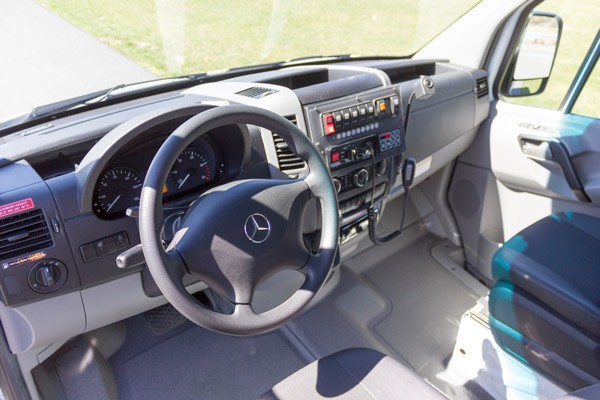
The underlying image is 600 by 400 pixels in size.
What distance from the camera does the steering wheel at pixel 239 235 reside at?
Answer: 116 cm

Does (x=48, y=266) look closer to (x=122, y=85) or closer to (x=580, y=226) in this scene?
(x=122, y=85)

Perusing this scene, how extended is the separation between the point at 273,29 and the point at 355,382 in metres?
2.85

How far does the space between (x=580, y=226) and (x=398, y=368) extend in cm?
117

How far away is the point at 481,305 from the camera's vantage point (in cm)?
242

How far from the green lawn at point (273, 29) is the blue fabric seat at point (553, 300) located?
0.71m

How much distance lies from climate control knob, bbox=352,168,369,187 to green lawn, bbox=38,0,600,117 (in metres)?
0.88

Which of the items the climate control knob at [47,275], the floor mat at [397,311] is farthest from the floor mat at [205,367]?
the climate control knob at [47,275]

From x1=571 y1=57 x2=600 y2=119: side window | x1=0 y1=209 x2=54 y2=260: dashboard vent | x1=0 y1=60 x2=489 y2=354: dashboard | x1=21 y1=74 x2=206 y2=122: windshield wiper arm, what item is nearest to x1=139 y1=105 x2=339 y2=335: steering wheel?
x1=0 y1=60 x2=489 y2=354: dashboard

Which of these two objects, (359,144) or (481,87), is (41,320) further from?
(481,87)

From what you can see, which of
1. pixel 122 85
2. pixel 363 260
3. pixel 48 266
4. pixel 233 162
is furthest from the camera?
pixel 363 260

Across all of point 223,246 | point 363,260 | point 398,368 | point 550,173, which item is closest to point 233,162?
point 223,246

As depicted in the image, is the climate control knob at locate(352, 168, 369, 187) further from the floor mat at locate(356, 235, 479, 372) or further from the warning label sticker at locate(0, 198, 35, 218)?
the warning label sticker at locate(0, 198, 35, 218)

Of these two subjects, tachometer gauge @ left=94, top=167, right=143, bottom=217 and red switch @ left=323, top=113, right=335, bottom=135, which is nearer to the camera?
tachometer gauge @ left=94, top=167, right=143, bottom=217

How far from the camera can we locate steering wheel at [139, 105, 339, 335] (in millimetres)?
1155
